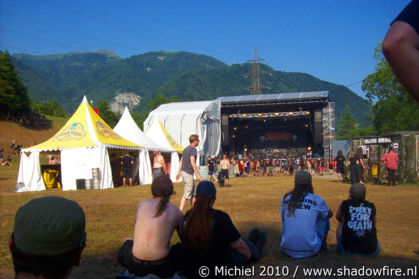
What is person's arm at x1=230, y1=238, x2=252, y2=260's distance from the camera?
3.74 meters

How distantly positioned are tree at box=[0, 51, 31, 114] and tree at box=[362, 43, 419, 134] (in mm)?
43682

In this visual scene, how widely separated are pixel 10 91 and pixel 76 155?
40.8m

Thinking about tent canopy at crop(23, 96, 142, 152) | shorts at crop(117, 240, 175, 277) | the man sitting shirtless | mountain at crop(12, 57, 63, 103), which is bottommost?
shorts at crop(117, 240, 175, 277)

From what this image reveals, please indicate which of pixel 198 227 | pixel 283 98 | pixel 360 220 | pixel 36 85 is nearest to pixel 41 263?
pixel 198 227

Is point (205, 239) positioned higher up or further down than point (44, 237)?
further down

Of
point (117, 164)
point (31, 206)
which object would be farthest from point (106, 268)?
point (117, 164)

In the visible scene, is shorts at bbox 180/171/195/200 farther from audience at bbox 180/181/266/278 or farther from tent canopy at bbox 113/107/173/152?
tent canopy at bbox 113/107/173/152

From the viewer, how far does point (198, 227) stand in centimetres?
338

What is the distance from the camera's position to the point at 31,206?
1224 mm

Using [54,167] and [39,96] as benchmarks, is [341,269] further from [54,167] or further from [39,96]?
[39,96]

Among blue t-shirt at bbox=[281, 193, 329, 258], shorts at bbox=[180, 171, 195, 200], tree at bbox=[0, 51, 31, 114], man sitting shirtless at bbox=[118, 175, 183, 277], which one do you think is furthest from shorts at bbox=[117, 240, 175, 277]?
tree at bbox=[0, 51, 31, 114]

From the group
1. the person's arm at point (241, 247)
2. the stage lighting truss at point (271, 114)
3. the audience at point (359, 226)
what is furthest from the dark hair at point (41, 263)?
the stage lighting truss at point (271, 114)

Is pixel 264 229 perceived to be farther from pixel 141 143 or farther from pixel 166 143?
pixel 166 143

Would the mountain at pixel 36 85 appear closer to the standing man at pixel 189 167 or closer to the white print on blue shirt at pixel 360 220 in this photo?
the standing man at pixel 189 167
